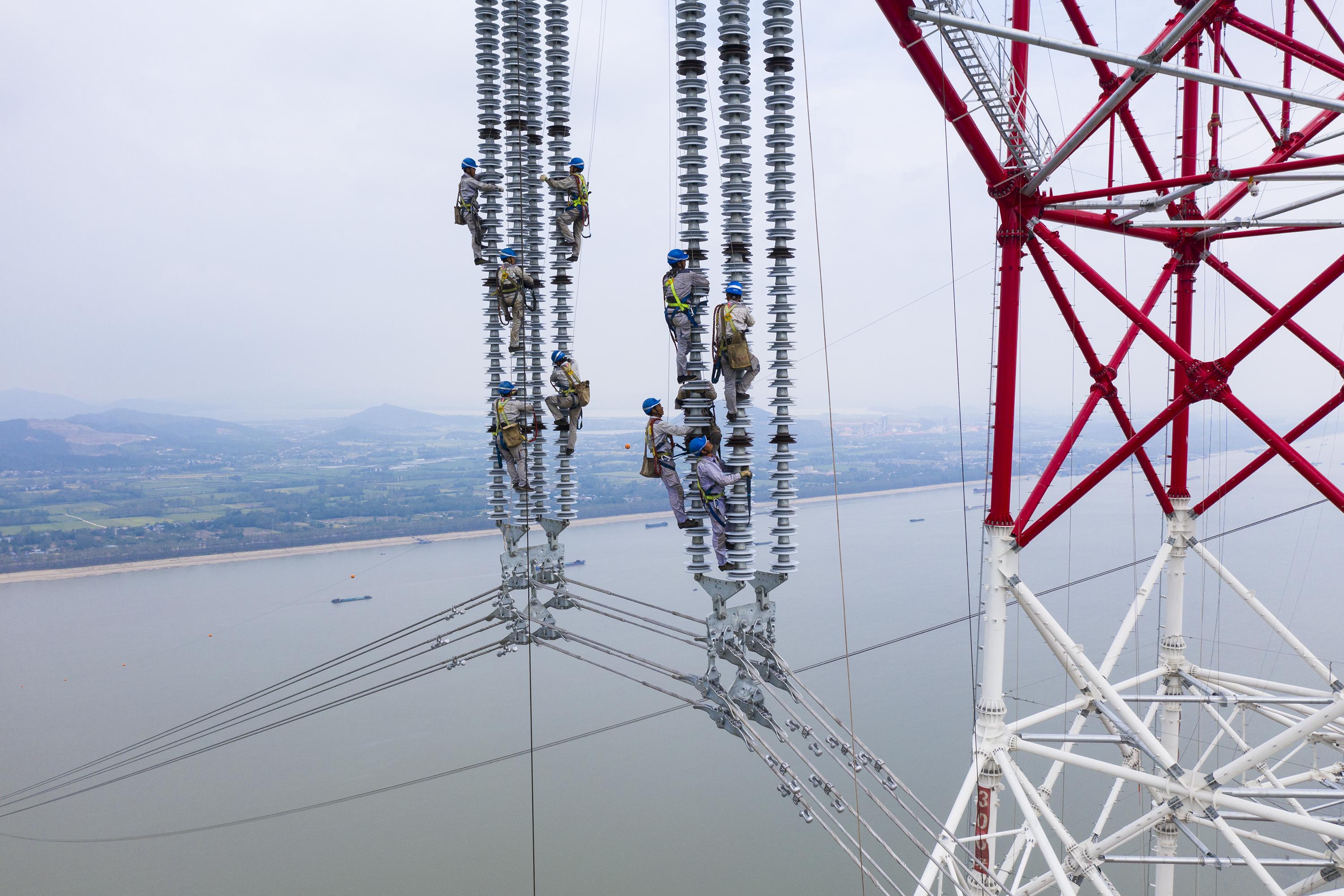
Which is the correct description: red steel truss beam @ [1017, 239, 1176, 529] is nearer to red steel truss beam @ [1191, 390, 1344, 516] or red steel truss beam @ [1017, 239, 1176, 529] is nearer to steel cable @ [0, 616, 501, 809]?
red steel truss beam @ [1191, 390, 1344, 516]

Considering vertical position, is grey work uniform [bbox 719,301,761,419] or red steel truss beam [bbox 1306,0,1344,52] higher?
red steel truss beam [bbox 1306,0,1344,52]

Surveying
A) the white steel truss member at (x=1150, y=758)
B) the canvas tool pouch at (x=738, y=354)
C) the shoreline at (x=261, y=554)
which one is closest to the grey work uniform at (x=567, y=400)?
the canvas tool pouch at (x=738, y=354)

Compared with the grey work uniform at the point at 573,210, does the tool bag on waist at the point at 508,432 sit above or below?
below

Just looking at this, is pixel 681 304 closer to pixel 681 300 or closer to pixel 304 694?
pixel 681 300

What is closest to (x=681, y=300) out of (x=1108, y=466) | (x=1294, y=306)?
(x=1108, y=466)

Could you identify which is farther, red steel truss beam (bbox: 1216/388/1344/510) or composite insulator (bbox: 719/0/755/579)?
composite insulator (bbox: 719/0/755/579)

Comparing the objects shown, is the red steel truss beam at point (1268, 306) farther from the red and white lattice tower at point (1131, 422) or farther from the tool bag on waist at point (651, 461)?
the tool bag on waist at point (651, 461)

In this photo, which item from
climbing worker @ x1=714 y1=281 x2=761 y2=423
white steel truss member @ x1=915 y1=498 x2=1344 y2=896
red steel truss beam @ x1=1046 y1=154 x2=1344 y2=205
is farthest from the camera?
climbing worker @ x1=714 y1=281 x2=761 y2=423

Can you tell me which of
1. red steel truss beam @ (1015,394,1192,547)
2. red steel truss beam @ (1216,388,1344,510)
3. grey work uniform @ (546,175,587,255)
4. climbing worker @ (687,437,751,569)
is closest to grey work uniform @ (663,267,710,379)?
climbing worker @ (687,437,751,569)
